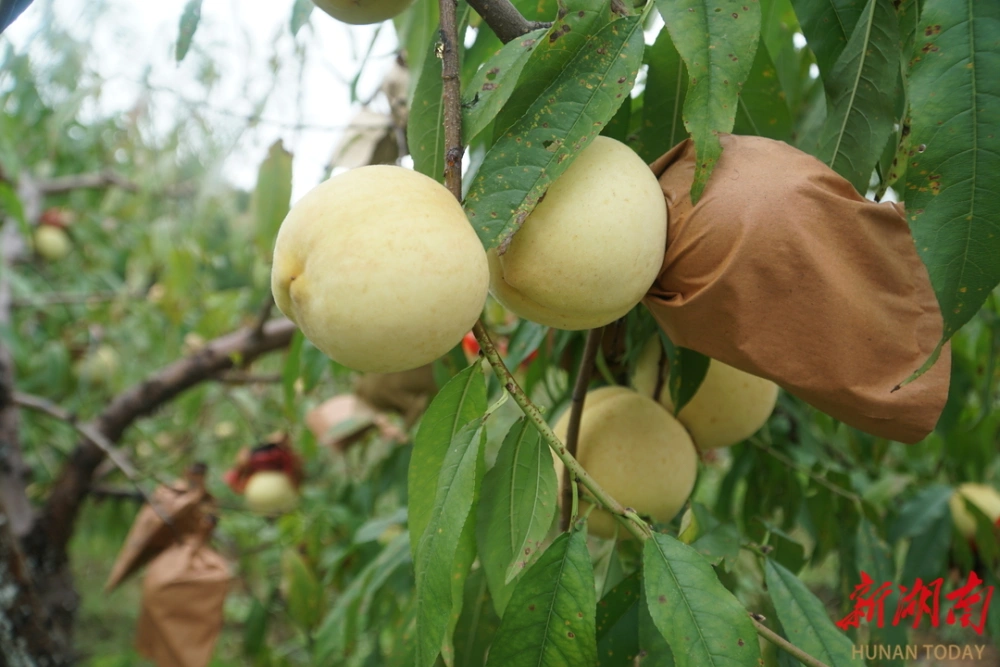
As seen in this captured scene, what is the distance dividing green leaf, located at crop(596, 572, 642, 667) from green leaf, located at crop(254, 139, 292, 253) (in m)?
0.75

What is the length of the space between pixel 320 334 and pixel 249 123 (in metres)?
1.10

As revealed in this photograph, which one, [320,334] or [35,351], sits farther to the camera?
[35,351]

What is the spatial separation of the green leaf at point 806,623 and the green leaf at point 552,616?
18 cm

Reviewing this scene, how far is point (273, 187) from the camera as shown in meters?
1.09

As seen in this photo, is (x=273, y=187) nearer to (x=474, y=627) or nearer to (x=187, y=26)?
(x=187, y=26)

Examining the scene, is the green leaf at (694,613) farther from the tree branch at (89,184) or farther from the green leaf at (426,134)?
the tree branch at (89,184)

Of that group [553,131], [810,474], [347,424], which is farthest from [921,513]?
[347,424]

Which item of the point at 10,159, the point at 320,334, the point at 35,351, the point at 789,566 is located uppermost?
the point at 320,334

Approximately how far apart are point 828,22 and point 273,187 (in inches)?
31.2

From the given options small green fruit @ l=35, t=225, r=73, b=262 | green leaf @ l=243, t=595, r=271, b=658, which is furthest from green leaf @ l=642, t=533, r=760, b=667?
small green fruit @ l=35, t=225, r=73, b=262

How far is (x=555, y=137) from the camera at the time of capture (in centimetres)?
46

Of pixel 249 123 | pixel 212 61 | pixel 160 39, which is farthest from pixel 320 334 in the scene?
pixel 212 61

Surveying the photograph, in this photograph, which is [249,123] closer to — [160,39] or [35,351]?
[160,39]

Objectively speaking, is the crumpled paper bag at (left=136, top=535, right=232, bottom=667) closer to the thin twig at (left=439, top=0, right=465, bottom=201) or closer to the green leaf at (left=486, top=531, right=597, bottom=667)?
the green leaf at (left=486, top=531, right=597, bottom=667)
